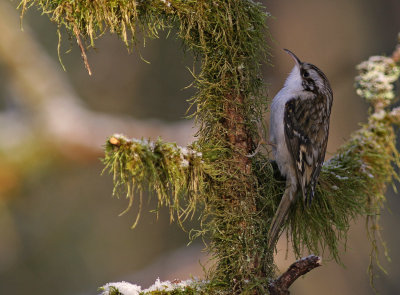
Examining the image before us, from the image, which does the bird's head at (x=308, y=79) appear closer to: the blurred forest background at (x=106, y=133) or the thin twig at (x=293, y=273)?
the blurred forest background at (x=106, y=133)

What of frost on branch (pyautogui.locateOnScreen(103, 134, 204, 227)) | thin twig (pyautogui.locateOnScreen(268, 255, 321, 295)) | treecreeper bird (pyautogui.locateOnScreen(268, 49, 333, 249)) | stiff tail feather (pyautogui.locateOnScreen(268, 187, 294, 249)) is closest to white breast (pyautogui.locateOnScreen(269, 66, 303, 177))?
treecreeper bird (pyautogui.locateOnScreen(268, 49, 333, 249))

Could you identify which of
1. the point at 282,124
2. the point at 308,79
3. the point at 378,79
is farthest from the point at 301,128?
the point at 378,79

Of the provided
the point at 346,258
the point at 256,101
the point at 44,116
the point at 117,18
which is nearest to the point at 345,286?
the point at 346,258

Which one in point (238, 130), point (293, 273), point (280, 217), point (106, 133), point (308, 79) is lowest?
point (293, 273)

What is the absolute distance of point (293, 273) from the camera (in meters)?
1.59

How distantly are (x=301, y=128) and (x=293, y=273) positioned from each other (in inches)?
34.3

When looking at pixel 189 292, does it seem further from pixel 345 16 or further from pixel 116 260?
pixel 116 260

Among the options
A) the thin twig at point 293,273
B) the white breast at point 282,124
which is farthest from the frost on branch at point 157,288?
the white breast at point 282,124

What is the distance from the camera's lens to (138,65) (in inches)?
198

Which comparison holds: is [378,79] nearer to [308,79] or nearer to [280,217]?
[308,79]

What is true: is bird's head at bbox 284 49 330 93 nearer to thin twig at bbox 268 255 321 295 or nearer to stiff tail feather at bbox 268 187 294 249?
stiff tail feather at bbox 268 187 294 249

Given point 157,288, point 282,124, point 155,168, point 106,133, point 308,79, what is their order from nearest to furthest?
1. point 155,168
2. point 157,288
3. point 282,124
4. point 308,79
5. point 106,133

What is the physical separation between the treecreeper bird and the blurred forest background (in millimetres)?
355

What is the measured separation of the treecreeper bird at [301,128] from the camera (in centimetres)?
202
